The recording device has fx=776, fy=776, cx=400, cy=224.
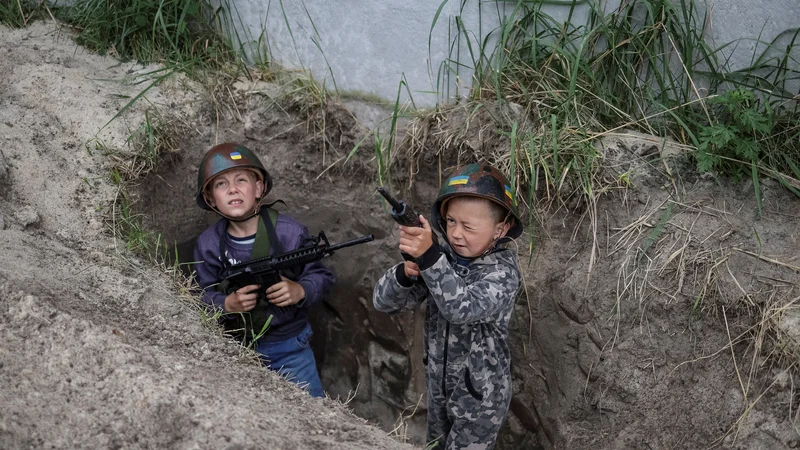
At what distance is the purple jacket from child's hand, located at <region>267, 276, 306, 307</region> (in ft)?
0.22

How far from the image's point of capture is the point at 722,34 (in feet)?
12.1

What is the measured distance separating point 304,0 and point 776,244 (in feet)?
8.89

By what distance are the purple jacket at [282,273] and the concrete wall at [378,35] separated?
101 centimetres

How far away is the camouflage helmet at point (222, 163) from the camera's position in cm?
367

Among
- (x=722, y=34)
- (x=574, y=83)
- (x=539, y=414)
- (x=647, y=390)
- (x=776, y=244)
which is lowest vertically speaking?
(x=539, y=414)

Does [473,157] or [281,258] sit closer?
[281,258]

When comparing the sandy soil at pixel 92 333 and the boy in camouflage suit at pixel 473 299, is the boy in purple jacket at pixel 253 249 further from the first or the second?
the boy in camouflage suit at pixel 473 299

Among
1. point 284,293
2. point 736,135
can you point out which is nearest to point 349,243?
point 284,293

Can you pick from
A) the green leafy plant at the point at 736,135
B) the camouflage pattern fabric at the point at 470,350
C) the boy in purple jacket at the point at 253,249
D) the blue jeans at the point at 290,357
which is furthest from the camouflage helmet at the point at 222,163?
the green leafy plant at the point at 736,135

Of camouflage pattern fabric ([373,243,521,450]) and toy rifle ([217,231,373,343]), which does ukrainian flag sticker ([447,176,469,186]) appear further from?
toy rifle ([217,231,373,343])

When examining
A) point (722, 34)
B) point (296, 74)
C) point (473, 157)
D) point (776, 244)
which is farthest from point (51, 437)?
point (722, 34)

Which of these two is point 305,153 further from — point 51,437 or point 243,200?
point 51,437

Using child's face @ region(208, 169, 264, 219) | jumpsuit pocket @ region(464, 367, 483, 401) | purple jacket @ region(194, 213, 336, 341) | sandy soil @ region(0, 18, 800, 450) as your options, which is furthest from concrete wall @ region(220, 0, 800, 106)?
jumpsuit pocket @ region(464, 367, 483, 401)

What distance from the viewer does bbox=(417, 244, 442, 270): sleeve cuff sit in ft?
9.37
